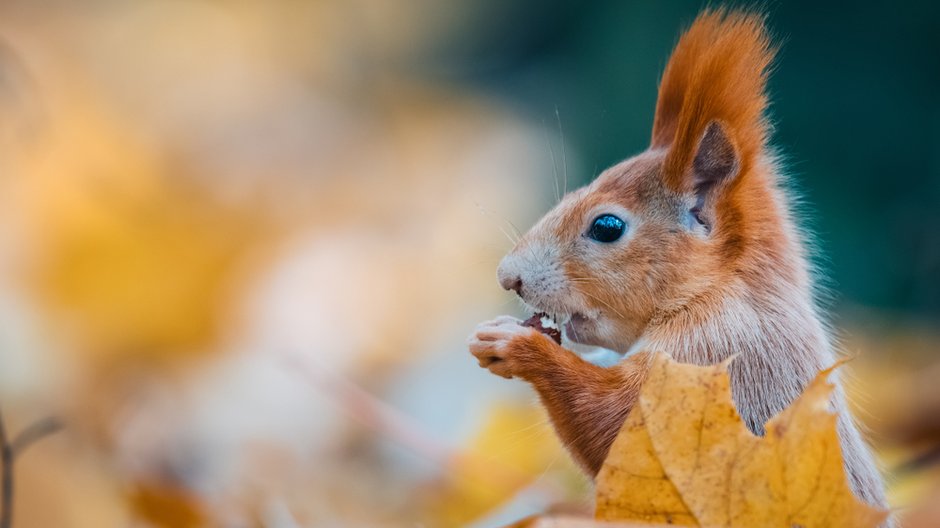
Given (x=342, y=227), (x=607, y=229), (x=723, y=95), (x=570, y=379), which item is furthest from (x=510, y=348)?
(x=342, y=227)

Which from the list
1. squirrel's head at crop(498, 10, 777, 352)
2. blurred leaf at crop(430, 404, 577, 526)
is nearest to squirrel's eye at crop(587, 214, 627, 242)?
squirrel's head at crop(498, 10, 777, 352)

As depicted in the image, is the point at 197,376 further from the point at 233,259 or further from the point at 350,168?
the point at 350,168

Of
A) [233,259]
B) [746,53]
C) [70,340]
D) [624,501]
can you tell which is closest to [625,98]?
[233,259]

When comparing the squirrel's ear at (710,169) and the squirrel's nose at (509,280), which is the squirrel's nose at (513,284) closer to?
the squirrel's nose at (509,280)

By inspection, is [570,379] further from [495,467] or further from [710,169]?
[495,467]

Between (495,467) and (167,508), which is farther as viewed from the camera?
(495,467)

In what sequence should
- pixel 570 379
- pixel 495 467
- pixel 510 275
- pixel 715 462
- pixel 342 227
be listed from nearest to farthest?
pixel 715 462 < pixel 570 379 < pixel 510 275 < pixel 495 467 < pixel 342 227

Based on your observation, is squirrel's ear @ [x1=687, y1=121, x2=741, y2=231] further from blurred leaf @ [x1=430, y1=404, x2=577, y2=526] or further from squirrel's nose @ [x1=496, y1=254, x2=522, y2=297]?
blurred leaf @ [x1=430, y1=404, x2=577, y2=526]

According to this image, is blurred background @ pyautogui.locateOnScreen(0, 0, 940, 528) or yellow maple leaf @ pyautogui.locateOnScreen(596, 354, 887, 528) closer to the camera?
yellow maple leaf @ pyautogui.locateOnScreen(596, 354, 887, 528)
